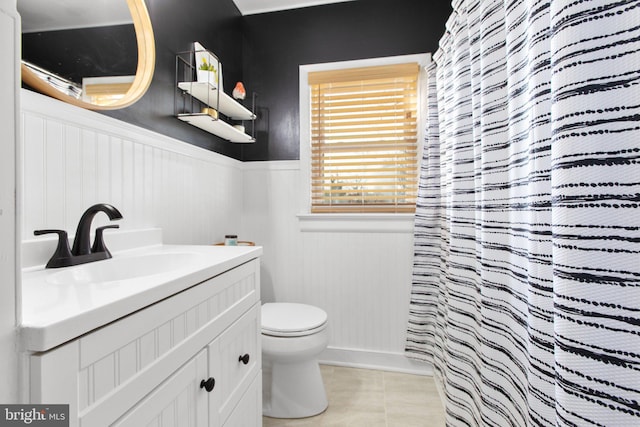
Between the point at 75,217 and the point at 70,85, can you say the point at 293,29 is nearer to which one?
the point at 70,85

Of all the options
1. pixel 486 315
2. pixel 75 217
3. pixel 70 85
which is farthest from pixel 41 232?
pixel 486 315

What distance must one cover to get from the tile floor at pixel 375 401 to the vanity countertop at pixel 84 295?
1.12m

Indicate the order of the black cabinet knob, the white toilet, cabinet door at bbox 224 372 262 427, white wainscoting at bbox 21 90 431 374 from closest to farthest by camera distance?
the black cabinet knob, cabinet door at bbox 224 372 262 427, white wainscoting at bbox 21 90 431 374, the white toilet

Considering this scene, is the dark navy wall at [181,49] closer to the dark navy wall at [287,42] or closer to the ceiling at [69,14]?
the dark navy wall at [287,42]

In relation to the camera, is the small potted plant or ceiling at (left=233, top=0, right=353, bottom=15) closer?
the small potted plant

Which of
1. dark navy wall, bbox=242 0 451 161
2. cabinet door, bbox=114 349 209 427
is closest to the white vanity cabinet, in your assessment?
cabinet door, bbox=114 349 209 427

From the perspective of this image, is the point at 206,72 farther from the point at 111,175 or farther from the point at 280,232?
the point at 280,232

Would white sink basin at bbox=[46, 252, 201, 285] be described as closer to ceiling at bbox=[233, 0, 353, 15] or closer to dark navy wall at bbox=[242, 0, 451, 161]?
dark navy wall at bbox=[242, 0, 451, 161]

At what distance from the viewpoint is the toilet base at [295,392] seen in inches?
65.2

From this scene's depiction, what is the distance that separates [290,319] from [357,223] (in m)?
0.79

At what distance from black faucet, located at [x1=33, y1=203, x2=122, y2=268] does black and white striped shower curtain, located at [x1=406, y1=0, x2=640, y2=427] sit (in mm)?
1188

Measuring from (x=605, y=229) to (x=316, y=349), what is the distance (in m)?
1.39

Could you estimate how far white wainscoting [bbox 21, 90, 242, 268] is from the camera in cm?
97

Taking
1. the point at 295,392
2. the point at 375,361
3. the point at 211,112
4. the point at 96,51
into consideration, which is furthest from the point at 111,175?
the point at 375,361
